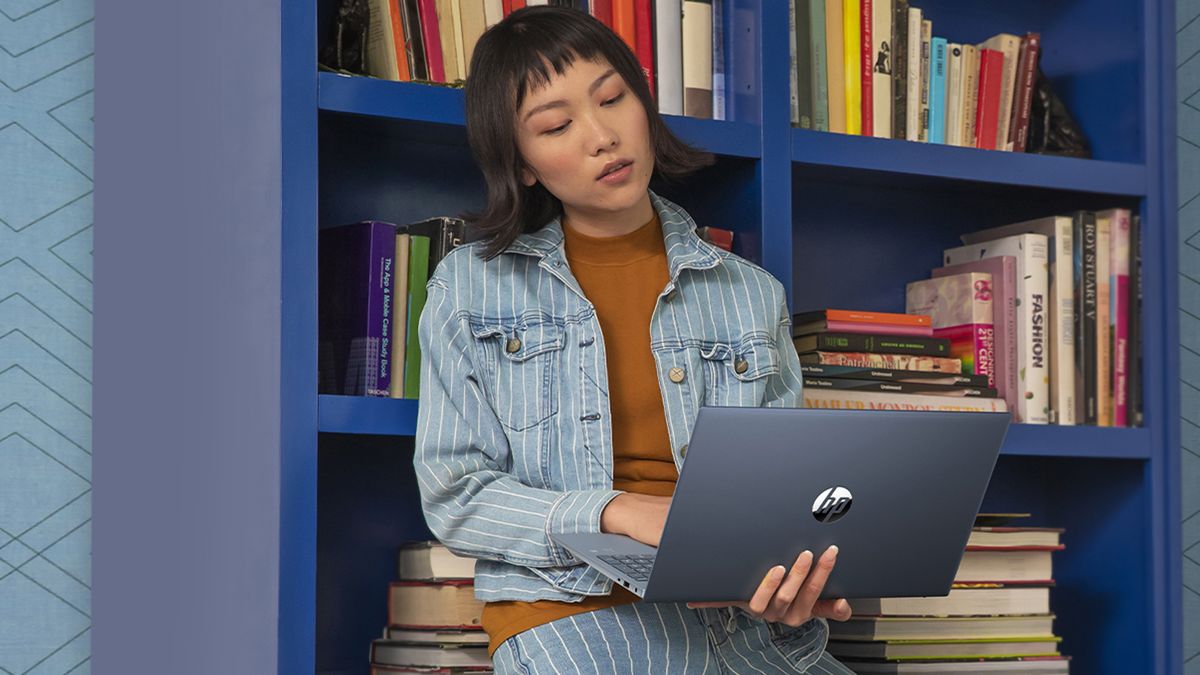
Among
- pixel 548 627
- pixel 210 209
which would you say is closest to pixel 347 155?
pixel 210 209

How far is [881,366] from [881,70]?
15.0 inches

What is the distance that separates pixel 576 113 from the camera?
133 cm

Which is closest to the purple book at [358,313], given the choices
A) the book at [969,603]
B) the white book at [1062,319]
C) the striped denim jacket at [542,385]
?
the striped denim jacket at [542,385]

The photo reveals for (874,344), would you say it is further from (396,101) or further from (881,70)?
(396,101)

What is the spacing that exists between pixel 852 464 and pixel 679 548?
0.15 m

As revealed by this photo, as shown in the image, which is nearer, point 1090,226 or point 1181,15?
point 1090,226

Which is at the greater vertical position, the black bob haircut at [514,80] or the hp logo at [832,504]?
the black bob haircut at [514,80]

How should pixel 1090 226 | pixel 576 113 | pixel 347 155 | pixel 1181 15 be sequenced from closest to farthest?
pixel 576 113
pixel 347 155
pixel 1090 226
pixel 1181 15

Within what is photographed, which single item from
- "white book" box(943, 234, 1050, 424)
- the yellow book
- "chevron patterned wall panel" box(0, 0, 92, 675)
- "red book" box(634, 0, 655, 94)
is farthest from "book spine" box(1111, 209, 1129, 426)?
"chevron patterned wall panel" box(0, 0, 92, 675)

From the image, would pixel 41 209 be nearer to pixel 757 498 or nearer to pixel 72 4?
pixel 72 4

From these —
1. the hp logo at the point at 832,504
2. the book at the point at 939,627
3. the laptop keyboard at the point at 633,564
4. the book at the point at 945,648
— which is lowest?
the book at the point at 945,648

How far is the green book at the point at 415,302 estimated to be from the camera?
1455mm

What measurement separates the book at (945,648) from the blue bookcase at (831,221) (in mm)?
207

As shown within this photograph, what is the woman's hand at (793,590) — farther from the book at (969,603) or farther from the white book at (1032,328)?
the white book at (1032,328)
